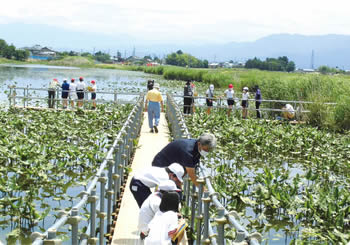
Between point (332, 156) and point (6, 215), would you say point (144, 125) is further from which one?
point (6, 215)

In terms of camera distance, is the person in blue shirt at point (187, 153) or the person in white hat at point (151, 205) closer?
the person in white hat at point (151, 205)

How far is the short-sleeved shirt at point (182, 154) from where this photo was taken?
6.09m

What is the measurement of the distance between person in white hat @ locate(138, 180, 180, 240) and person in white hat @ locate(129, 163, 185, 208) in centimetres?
19

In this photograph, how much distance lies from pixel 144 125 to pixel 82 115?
11.3ft

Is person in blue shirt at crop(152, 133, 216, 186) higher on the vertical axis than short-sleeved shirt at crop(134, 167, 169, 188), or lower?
higher

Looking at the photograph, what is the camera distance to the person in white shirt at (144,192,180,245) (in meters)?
4.84

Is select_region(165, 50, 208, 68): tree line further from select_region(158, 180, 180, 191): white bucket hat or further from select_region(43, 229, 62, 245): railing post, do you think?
Result: select_region(43, 229, 62, 245): railing post

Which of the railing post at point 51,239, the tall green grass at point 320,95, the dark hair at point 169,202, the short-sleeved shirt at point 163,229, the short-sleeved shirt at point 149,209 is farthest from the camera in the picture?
the tall green grass at point 320,95

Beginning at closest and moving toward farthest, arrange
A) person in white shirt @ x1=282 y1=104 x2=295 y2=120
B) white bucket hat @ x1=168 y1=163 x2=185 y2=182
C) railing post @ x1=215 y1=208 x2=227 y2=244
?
railing post @ x1=215 y1=208 x2=227 y2=244
white bucket hat @ x1=168 y1=163 x2=185 y2=182
person in white shirt @ x1=282 y1=104 x2=295 y2=120

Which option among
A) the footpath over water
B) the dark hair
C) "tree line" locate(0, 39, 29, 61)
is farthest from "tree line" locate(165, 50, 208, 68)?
the dark hair

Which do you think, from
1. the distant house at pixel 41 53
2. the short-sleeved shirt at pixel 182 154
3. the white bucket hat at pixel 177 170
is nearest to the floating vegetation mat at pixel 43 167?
the short-sleeved shirt at pixel 182 154

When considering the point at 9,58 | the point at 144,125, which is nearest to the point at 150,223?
the point at 144,125

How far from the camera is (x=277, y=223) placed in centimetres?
916

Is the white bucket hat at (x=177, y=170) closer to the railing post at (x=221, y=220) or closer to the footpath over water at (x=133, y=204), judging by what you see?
the footpath over water at (x=133, y=204)
